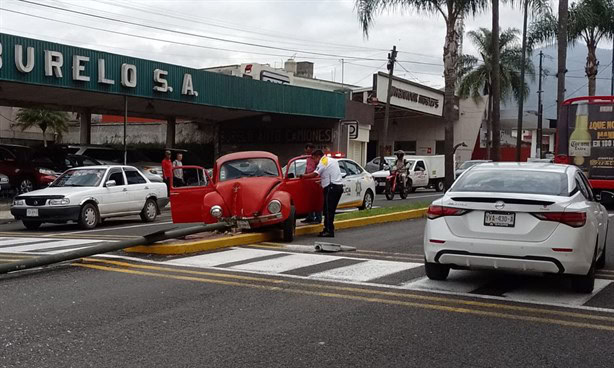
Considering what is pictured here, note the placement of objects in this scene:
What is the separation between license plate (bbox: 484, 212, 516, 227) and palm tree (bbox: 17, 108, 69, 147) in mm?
48838

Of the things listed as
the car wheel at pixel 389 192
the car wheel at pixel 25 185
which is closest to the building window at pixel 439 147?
the car wheel at pixel 389 192

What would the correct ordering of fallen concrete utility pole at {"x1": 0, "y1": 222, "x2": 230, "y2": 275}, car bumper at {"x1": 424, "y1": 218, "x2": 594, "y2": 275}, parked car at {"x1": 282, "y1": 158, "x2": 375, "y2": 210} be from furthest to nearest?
1. parked car at {"x1": 282, "y1": 158, "x2": 375, "y2": 210}
2. fallen concrete utility pole at {"x1": 0, "y1": 222, "x2": 230, "y2": 275}
3. car bumper at {"x1": 424, "y1": 218, "x2": 594, "y2": 275}

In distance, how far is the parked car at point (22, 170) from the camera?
21984mm

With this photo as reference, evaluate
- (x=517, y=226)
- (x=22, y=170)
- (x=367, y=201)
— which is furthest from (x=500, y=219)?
(x=22, y=170)

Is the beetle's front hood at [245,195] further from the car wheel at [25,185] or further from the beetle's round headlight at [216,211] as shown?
the car wheel at [25,185]

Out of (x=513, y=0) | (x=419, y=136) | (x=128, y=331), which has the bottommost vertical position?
(x=128, y=331)

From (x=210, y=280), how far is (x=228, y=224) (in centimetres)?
335

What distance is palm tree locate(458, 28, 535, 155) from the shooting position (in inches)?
1854

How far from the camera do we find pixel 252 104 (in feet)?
96.8

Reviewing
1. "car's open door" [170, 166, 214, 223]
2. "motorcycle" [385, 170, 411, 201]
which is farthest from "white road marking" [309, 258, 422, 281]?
"motorcycle" [385, 170, 411, 201]

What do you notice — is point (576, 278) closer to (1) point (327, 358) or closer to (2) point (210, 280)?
(1) point (327, 358)

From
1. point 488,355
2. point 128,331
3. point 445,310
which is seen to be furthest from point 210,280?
point 488,355

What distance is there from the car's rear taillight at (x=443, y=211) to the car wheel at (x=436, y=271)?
609mm

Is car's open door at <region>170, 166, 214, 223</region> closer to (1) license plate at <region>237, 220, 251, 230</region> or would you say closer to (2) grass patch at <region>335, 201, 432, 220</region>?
(1) license plate at <region>237, 220, 251, 230</region>
